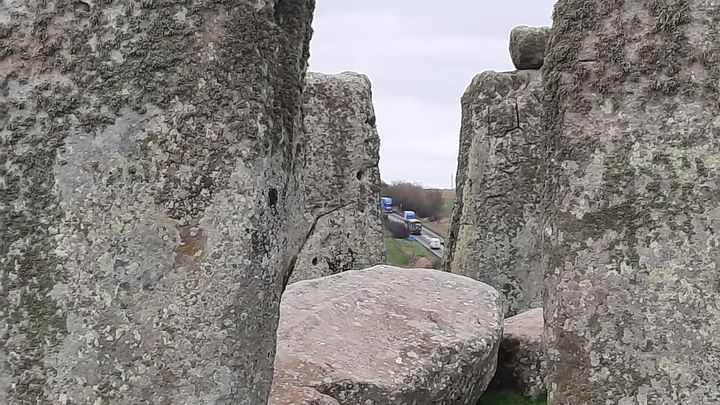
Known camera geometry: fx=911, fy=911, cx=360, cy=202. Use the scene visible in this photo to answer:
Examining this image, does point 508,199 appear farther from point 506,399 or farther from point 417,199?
point 417,199

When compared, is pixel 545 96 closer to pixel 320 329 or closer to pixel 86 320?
pixel 86 320

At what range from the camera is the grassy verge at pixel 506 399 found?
6.72 metres

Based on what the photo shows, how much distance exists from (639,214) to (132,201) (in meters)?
1.67

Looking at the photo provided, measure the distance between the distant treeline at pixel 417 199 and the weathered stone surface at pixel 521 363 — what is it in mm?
17549

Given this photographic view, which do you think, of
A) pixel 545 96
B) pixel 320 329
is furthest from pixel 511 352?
pixel 545 96

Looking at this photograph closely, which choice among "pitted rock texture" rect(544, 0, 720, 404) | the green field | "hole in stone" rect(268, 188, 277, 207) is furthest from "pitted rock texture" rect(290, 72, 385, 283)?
"hole in stone" rect(268, 188, 277, 207)

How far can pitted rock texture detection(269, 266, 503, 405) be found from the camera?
17.1 feet

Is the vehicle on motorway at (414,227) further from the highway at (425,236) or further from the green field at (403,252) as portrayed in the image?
the green field at (403,252)

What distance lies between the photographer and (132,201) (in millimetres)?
2840

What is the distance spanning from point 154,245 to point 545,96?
4.85 feet

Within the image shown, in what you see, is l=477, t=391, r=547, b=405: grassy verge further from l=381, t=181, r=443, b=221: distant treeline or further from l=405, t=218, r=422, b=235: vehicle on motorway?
l=381, t=181, r=443, b=221: distant treeline

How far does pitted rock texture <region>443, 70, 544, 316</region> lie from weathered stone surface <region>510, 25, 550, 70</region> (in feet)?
0.81

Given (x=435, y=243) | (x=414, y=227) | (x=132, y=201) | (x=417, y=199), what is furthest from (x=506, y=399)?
(x=417, y=199)

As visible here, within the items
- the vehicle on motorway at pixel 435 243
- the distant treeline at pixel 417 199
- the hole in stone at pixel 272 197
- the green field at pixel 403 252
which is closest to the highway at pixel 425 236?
Answer: the vehicle on motorway at pixel 435 243
